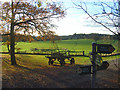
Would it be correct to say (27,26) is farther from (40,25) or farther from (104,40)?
(104,40)

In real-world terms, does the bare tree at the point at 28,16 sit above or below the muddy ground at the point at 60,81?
above

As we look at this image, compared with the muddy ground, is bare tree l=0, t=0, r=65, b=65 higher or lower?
higher

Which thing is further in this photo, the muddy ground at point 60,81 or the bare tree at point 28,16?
the bare tree at point 28,16

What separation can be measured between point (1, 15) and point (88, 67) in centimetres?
960

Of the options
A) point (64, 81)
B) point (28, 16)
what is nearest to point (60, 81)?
point (64, 81)

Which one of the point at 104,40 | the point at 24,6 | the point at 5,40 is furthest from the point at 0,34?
the point at 104,40

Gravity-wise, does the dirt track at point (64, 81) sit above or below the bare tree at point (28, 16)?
below

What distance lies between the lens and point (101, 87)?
4805mm

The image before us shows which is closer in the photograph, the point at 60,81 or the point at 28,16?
the point at 60,81

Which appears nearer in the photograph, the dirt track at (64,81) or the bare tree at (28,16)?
the dirt track at (64,81)

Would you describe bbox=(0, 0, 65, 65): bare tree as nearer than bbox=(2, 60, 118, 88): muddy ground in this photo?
No

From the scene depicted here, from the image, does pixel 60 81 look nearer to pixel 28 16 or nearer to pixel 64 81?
pixel 64 81

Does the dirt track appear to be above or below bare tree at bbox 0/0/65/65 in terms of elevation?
below

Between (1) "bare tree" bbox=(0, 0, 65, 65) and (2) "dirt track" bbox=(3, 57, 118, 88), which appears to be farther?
(1) "bare tree" bbox=(0, 0, 65, 65)
